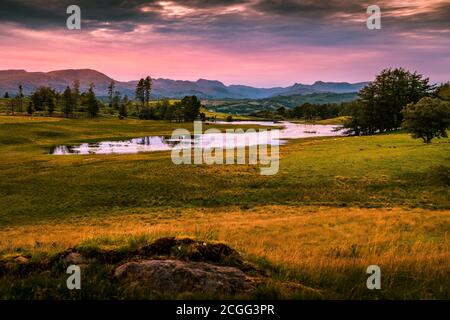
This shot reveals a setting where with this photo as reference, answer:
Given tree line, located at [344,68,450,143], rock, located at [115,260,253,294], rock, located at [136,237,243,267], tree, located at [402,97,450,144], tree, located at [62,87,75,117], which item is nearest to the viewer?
rock, located at [115,260,253,294]

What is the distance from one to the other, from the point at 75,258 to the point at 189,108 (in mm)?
172775

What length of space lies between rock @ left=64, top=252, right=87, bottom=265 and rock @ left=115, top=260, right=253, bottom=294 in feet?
3.56

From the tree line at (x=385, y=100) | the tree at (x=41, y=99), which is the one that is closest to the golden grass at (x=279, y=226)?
the tree line at (x=385, y=100)

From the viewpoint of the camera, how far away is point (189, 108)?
584ft

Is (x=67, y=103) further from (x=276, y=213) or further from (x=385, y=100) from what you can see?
(x=276, y=213)

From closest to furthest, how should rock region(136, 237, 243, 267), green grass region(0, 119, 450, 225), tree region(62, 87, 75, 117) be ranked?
rock region(136, 237, 243, 267) → green grass region(0, 119, 450, 225) → tree region(62, 87, 75, 117)

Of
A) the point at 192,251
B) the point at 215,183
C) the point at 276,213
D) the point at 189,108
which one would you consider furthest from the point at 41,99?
the point at 192,251

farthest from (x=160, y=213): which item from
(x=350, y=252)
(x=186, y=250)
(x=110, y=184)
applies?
(x=186, y=250)

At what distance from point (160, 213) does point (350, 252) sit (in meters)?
22.1

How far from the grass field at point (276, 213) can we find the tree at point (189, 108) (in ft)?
376

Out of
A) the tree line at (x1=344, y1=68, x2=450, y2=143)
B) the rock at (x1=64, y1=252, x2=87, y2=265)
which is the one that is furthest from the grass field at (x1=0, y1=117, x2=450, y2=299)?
the tree line at (x1=344, y1=68, x2=450, y2=143)

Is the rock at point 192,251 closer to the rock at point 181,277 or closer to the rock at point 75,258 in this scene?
the rock at point 181,277

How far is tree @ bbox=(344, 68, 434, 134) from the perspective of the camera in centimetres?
11144

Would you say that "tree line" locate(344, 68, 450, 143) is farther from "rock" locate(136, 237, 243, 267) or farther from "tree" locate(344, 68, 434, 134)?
"rock" locate(136, 237, 243, 267)
